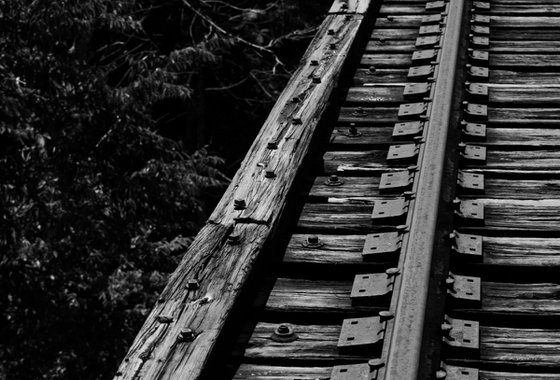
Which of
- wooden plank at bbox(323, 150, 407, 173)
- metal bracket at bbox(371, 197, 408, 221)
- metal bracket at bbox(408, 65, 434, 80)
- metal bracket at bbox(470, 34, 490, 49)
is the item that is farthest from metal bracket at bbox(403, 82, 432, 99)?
metal bracket at bbox(371, 197, 408, 221)

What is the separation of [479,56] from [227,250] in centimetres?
264

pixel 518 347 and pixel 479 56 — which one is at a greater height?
pixel 479 56

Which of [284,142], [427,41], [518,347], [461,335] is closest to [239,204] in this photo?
[284,142]

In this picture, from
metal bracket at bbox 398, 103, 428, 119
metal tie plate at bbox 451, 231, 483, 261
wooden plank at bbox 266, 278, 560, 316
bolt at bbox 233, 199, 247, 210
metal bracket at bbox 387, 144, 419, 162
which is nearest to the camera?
wooden plank at bbox 266, 278, 560, 316

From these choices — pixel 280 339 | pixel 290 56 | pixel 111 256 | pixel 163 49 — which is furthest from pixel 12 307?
pixel 290 56

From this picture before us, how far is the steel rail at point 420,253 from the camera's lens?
2.24 meters

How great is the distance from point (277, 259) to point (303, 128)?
92cm

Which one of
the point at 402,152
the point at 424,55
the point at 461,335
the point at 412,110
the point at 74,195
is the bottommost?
the point at 74,195

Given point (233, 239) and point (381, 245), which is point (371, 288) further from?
point (233, 239)

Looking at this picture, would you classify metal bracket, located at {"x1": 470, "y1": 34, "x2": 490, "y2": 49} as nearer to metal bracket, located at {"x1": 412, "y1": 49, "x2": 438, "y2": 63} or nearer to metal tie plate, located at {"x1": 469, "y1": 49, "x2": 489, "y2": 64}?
metal tie plate, located at {"x1": 469, "y1": 49, "x2": 489, "y2": 64}

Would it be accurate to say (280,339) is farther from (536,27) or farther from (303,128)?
(536,27)

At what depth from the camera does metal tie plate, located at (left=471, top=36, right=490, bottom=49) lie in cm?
528

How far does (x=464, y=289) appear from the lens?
2666 mm

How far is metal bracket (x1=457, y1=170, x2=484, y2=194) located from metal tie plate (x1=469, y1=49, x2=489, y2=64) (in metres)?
1.63
